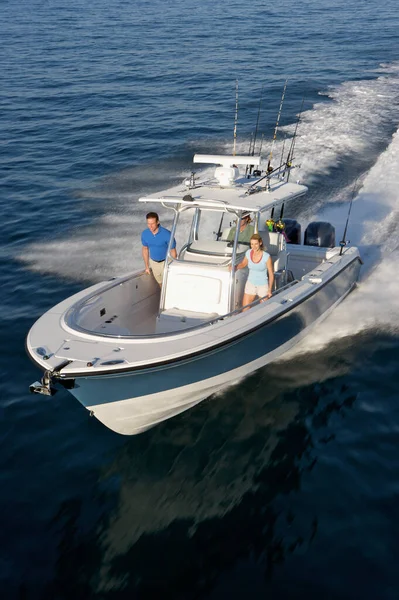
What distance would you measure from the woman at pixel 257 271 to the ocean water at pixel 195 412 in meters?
1.28

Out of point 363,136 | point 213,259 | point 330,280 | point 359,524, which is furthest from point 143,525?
point 363,136

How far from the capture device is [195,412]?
8531 mm

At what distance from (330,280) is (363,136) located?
10.5 m

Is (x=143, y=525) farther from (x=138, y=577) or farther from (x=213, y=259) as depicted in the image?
(x=213, y=259)

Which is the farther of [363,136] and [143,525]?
[363,136]

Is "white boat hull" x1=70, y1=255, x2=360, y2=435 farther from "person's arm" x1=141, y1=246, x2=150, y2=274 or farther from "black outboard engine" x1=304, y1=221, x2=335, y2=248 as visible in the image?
"black outboard engine" x1=304, y1=221, x2=335, y2=248

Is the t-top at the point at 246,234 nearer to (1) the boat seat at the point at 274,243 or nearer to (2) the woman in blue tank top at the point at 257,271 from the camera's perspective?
(2) the woman in blue tank top at the point at 257,271

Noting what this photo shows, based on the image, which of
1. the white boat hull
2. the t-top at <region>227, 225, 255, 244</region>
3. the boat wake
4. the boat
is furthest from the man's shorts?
the white boat hull

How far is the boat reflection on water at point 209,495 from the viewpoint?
624cm

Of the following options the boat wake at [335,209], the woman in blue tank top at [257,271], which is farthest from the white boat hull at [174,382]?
the boat wake at [335,209]

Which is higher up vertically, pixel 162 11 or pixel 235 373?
pixel 162 11

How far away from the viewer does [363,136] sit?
19.0 meters

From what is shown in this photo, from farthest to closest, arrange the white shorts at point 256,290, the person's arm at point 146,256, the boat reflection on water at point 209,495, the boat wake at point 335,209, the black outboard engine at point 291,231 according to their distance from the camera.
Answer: the black outboard engine at point 291,231 → the boat wake at point 335,209 → the person's arm at point 146,256 → the white shorts at point 256,290 → the boat reflection on water at point 209,495

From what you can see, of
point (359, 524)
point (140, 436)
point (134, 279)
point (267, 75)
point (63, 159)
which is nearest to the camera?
point (359, 524)
